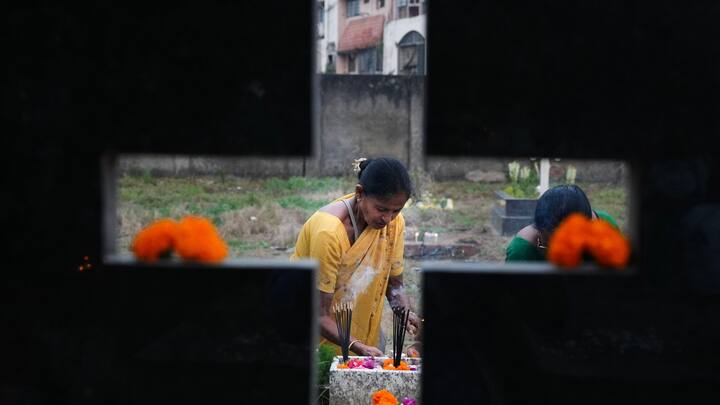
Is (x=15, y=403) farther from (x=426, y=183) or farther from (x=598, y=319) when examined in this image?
(x=426, y=183)

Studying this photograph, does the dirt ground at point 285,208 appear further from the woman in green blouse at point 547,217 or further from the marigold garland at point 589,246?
the marigold garland at point 589,246

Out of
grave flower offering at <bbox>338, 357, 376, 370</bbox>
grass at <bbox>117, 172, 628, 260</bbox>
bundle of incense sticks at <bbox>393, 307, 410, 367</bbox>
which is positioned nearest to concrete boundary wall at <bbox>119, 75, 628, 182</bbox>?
grass at <bbox>117, 172, 628, 260</bbox>

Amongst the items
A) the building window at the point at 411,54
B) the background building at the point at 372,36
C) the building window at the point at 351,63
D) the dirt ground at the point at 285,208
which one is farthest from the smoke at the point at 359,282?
the building window at the point at 351,63

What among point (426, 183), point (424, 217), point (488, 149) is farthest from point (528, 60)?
point (426, 183)

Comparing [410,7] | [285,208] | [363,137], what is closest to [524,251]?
[285,208]

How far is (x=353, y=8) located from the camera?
24.2 meters

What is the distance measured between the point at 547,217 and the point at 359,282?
1.05 m

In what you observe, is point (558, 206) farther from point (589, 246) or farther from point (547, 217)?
point (589, 246)

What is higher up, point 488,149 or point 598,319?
point 488,149

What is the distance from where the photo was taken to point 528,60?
5.42 ft

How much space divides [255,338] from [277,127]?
49 centimetres

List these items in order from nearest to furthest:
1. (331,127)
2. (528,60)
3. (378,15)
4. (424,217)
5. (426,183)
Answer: (528,60) < (424,217) < (426,183) < (331,127) < (378,15)

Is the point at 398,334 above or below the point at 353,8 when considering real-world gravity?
below

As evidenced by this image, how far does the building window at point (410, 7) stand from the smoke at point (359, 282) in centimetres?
1670
